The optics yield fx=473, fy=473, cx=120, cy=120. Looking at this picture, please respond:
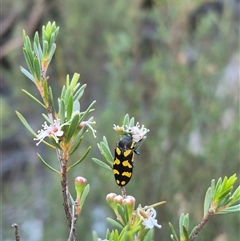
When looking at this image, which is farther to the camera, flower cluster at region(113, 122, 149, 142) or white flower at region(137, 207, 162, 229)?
flower cluster at region(113, 122, 149, 142)

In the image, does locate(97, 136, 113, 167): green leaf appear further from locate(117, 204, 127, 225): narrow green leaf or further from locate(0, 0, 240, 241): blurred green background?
locate(0, 0, 240, 241): blurred green background

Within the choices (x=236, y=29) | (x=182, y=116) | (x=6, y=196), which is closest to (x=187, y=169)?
(x=182, y=116)

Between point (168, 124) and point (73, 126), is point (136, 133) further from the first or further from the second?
point (168, 124)

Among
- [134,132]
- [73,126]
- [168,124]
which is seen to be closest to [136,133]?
[134,132]

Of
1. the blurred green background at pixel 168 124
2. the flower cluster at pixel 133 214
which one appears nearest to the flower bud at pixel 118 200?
the flower cluster at pixel 133 214

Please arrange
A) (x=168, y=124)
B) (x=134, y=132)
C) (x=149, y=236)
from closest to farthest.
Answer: (x=149, y=236) < (x=134, y=132) < (x=168, y=124)

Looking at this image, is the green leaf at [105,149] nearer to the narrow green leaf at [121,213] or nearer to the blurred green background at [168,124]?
the narrow green leaf at [121,213]

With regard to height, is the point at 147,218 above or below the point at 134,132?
below

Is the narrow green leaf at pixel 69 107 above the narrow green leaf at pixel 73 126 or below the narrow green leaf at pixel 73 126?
above

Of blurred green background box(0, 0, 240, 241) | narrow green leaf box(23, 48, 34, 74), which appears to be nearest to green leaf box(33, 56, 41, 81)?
narrow green leaf box(23, 48, 34, 74)
